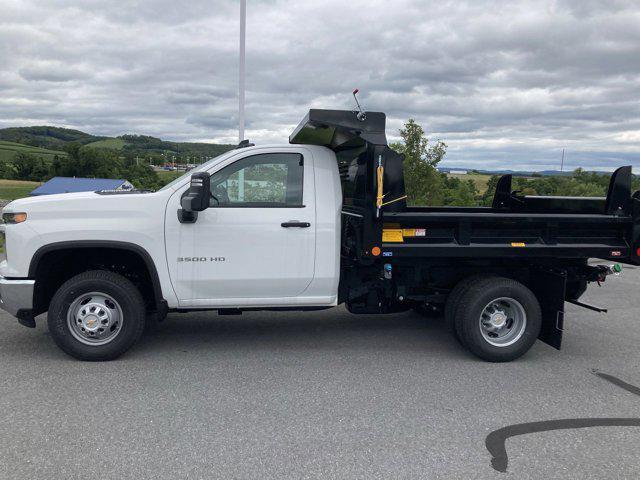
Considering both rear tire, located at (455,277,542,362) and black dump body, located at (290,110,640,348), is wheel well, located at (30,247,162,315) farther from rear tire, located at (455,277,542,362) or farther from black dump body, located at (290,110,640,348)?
rear tire, located at (455,277,542,362)

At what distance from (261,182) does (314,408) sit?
2194 mm

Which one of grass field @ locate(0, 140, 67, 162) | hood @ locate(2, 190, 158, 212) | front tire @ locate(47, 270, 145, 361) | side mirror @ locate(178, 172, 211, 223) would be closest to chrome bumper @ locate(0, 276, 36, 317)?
front tire @ locate(47, 270, 145, 361)

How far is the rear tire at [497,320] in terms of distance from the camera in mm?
5219

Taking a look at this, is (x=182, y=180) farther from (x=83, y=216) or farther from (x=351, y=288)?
(x=351, y=288)

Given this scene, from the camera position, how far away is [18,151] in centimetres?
9056

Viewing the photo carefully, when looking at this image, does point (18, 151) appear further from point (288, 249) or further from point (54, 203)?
point (288, 249)

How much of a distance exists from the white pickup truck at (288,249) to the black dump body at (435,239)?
0.01 meters

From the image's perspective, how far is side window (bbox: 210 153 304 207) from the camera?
16.6 feet

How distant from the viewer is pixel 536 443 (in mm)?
3598

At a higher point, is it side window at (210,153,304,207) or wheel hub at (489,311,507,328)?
side window at (210,153,304,207)

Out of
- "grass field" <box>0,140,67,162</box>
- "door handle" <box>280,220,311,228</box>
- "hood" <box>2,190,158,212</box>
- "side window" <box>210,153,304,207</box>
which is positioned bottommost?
"door handle" <box>280,220,311,228</box>

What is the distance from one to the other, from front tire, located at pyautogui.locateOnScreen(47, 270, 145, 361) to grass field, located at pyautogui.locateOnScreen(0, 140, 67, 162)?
8197 cm

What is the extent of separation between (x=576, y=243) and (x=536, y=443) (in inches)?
96.3

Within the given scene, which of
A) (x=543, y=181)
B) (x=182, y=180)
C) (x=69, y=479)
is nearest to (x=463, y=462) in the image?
(x=69, y=479)
